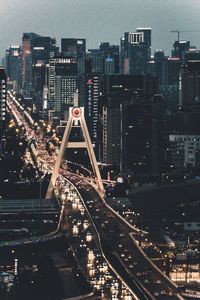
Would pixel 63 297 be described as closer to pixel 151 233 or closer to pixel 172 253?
pixel 172 253

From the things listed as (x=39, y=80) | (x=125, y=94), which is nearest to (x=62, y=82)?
(x=39, y=80)

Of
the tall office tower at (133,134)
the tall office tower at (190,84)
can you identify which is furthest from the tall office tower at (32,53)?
the tall office tower at (133,134)

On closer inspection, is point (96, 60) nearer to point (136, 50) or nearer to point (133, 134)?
point (136, 50)

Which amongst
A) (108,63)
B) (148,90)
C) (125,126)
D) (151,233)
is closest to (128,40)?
(108,63)

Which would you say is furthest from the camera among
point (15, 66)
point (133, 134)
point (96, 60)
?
point (15, 66)

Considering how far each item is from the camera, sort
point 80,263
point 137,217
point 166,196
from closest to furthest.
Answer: point 80,263 < point 137,217 < point 166,196

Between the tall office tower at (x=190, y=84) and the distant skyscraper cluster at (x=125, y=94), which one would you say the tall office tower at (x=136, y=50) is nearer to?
the distant skyscraper cluster at (x=125, y=94)
